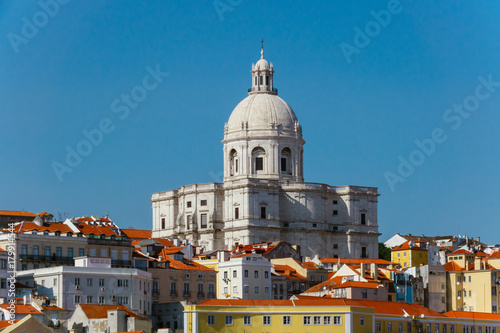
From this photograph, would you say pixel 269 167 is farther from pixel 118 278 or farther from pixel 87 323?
pixel 87 323

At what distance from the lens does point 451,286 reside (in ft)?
346

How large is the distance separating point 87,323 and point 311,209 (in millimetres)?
54497

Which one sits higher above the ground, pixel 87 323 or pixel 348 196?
pixel 348 196

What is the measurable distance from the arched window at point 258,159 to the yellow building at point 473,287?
27445 millimetres

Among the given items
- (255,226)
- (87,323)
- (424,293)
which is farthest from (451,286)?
(87,323)

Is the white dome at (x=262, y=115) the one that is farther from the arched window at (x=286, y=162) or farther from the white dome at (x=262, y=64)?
the white dome at (x=262, y=64)

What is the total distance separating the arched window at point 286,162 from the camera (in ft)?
433

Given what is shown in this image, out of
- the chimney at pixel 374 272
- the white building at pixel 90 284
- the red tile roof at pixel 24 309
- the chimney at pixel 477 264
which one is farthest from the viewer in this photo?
the chimney at pixel 477 264

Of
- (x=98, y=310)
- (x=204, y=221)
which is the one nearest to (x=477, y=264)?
(x=204, y=221)

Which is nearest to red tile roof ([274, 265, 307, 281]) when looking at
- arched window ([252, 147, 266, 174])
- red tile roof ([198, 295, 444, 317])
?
red tile roof ([198, 295, 444, 317])

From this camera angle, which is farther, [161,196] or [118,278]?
[161,196]

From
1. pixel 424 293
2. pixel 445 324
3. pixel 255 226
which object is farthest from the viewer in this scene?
pixel 255 226

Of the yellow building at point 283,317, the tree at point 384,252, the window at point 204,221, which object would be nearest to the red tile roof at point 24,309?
the yellow building at point 283,317

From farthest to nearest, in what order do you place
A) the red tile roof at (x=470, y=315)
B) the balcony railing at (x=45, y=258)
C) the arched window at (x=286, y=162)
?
the arched window at (x=286, y=162)
the balcony railing at (x=45, y=258)
the red tile roof at (x=470, y=315)
